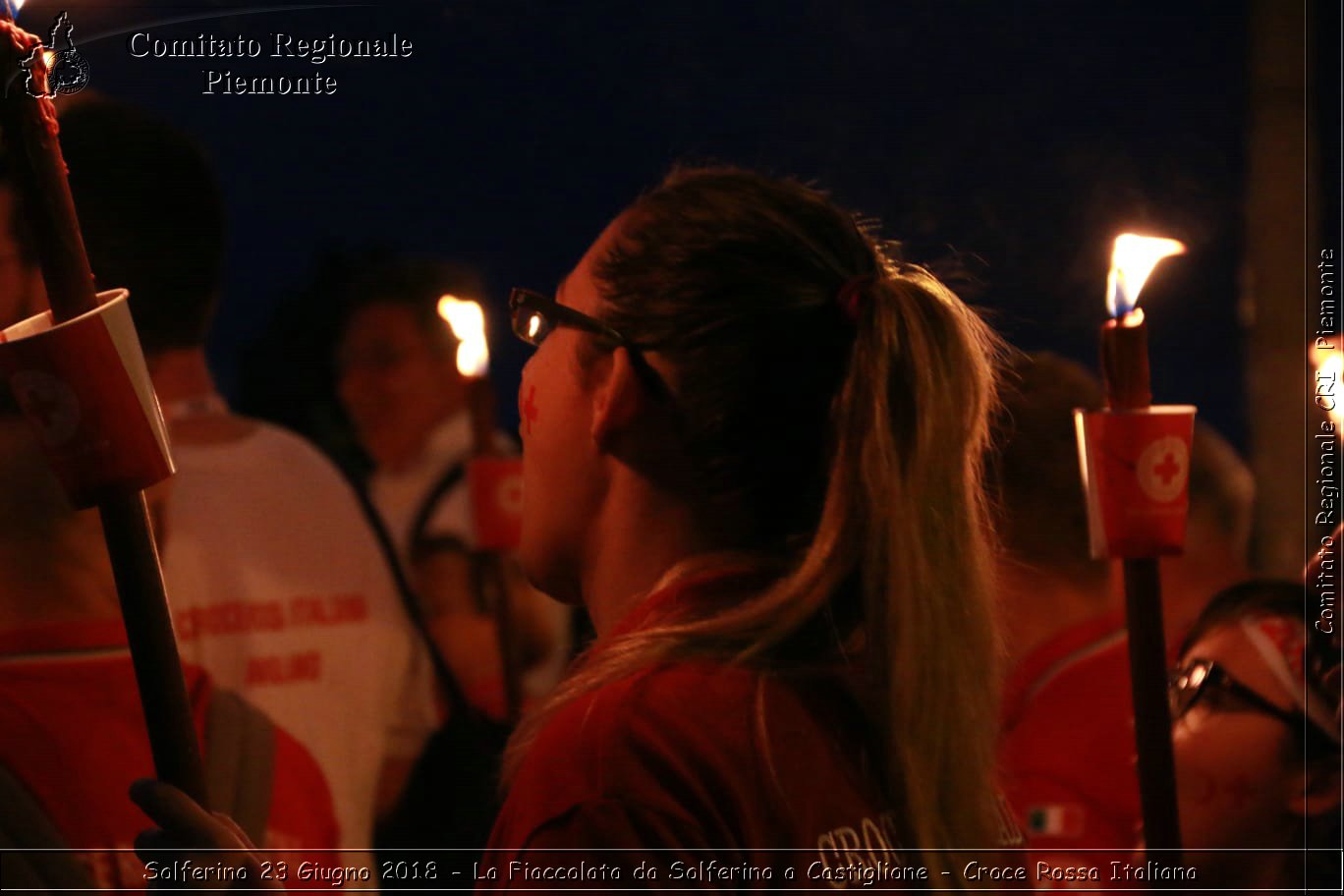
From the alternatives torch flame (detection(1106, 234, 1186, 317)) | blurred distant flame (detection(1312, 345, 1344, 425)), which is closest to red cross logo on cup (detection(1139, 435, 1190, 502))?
torch flame (detection(1106, 234, 1186, 317))

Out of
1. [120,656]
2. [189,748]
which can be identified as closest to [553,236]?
[120,656]

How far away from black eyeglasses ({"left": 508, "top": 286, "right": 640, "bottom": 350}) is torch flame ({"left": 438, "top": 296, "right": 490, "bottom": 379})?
534 mm

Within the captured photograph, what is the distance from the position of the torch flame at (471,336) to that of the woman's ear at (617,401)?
1.99ft

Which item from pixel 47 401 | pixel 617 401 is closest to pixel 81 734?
pixel 47 401

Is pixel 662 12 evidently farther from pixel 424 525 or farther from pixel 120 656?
pixel 120 656

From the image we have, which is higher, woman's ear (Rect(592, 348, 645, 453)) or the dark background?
the dark background

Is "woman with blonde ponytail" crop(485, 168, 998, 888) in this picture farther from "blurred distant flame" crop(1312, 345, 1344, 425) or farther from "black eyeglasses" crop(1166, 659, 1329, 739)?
"blurred distant flame" crop(1312, 345, 1344, 425)

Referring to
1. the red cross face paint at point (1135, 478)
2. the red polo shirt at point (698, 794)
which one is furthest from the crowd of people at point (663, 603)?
the red cross face paint at point (1135, 478)

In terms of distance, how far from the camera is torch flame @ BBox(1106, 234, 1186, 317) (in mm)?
1135

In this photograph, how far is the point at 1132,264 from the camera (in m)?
1.22

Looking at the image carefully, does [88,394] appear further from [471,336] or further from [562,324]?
[471,336]

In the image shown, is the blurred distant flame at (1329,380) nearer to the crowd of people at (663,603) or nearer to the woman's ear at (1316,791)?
the crowd of people at (663,603)

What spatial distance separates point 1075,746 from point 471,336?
0.88 meters

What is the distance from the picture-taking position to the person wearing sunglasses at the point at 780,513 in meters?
0.79
